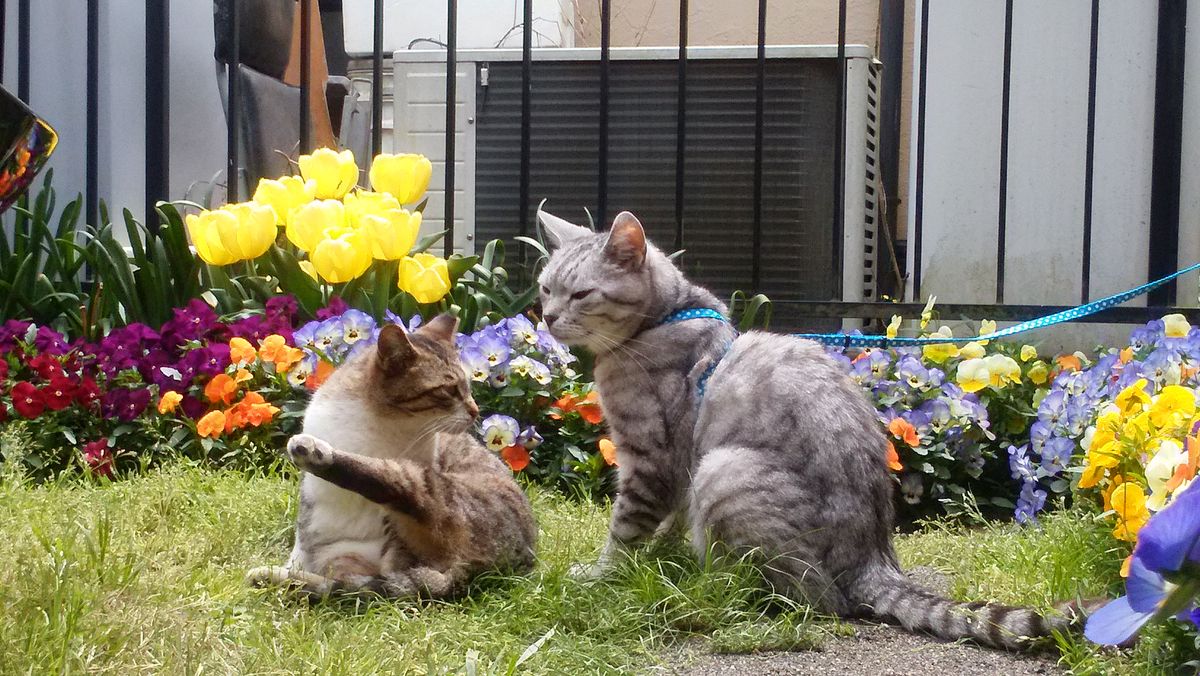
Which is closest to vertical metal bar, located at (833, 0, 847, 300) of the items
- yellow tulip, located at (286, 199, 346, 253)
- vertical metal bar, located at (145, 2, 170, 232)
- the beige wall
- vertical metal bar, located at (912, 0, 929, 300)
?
vertical metal bar, located at (912, 0, 929, 300)

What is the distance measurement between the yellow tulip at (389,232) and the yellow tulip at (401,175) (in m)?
0.28

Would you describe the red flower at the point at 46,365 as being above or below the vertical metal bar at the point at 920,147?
below

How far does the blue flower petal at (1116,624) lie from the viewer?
1.82ft

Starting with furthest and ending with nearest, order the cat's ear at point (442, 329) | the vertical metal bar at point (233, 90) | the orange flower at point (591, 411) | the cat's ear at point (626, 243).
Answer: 1. the vertical metal bar at point (233, 90)
2. the orange flower at point (591, 411)
3. the cat's ear at point (626, 243)
4. the cat's ear at point (442, 329)

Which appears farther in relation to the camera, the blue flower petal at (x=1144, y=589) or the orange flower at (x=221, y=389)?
the orange flower at (x=221, y=389)

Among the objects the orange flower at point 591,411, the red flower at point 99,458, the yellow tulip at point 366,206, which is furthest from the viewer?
the yellow tulip at point 366,206

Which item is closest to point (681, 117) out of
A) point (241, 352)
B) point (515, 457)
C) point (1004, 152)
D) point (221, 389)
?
point (1004, 152)

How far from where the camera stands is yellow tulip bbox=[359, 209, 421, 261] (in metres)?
3.58

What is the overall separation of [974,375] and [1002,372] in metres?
0.11

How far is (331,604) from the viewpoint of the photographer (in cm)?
216

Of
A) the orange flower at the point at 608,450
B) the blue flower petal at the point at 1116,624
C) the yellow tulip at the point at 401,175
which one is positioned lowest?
the orange flower at the point at 608,450

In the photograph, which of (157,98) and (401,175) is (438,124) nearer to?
(401,175)

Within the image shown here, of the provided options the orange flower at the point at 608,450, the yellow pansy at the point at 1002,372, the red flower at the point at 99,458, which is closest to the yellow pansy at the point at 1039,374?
the yellow pansy at the point at 1002,372

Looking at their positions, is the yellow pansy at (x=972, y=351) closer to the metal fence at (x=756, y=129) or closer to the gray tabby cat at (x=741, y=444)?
the metal fence at (x=756, y=129)
